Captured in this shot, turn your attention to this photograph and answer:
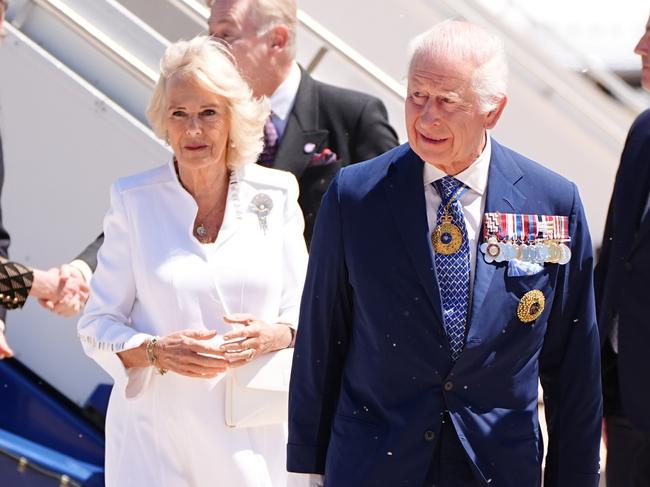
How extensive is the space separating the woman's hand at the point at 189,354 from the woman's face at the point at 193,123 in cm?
57

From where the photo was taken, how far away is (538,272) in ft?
11.5

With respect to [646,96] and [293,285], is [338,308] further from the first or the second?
[646,96]

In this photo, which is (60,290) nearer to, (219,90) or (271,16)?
(219,90)

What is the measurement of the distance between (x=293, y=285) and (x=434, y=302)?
3.61 ft

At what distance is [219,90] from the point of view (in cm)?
442

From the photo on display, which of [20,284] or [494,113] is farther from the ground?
[494,113]

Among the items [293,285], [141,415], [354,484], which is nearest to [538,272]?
[354,484]

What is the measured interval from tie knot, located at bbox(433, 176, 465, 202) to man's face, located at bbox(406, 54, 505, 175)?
65 millimetres

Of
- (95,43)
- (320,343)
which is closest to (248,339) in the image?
(320,343)

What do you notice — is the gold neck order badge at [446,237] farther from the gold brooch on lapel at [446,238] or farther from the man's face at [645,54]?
the man's face at [645,54]

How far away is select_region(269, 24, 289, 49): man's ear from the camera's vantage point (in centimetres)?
502

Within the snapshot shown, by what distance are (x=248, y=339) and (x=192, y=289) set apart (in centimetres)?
24

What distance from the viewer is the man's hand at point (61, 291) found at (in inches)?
177

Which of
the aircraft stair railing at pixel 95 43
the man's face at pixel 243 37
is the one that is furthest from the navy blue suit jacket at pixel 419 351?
the aircraft stair railing at pixel 95 43
